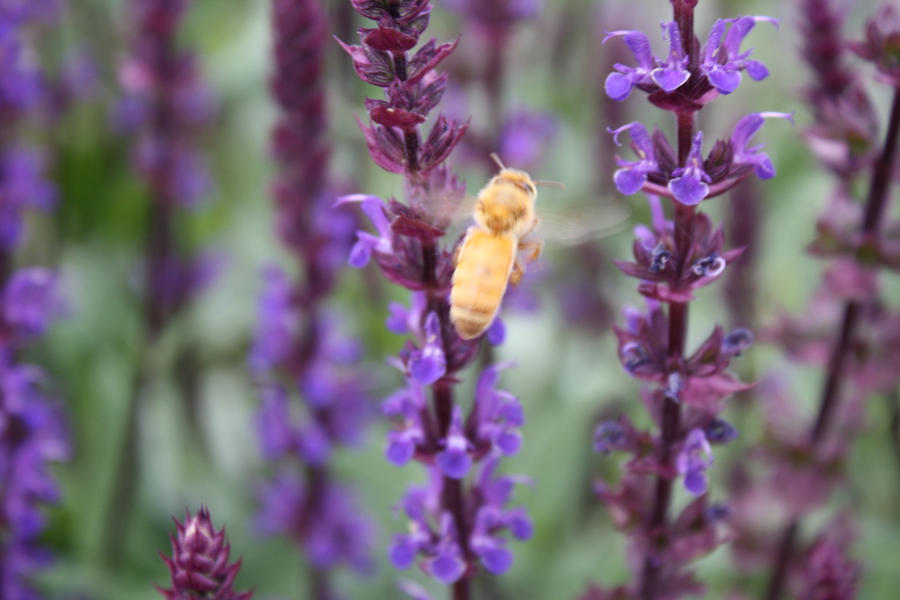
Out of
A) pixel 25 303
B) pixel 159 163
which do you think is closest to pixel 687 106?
pixel 25 303

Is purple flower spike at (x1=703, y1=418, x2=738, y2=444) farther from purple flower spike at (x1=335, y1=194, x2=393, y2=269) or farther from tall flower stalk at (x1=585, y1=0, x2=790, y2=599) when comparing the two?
purple flower spike at (x1=335, y1=194, x2=393, y2=269)

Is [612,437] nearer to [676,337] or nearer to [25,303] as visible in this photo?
[676,337]

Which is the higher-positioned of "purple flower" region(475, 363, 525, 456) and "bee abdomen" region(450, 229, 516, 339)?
"bee abdomen" region(450, 229, 516, 339)

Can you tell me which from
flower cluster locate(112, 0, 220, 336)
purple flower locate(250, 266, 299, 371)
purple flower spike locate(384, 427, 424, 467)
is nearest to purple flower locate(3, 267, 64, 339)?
purple flower locate(250, 266, 299, 371)

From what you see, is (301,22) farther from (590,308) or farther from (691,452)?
(590,308)

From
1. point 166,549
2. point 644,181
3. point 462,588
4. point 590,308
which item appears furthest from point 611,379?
point 644,181
